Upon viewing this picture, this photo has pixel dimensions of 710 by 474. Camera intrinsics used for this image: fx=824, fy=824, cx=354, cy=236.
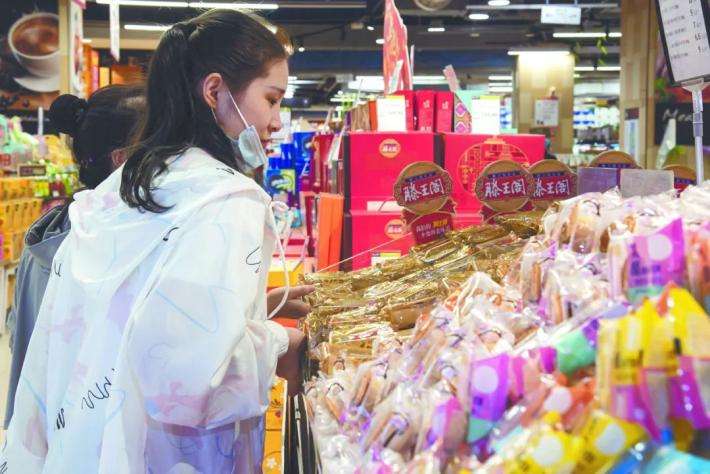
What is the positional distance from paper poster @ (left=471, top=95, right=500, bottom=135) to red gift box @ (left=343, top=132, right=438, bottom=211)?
0.53 metres

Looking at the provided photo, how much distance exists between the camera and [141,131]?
5.72ft

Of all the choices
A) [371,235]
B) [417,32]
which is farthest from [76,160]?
[417,32]

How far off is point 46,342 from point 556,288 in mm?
1072

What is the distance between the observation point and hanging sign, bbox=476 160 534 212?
8.06ft

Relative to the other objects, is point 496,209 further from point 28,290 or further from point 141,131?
point 28,290

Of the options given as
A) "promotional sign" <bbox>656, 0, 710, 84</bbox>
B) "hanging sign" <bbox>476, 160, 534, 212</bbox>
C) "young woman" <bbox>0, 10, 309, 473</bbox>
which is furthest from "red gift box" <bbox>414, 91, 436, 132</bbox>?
"young woman" <bbox>0, 10, 309, 473</bbox>

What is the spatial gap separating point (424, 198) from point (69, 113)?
3.67 ft

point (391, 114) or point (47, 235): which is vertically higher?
point (391, 114)

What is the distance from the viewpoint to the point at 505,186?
2.48 metres

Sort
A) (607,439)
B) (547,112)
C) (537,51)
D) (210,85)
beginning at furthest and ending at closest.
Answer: (537,51)
(547,112)
(210,85)
(607,439)

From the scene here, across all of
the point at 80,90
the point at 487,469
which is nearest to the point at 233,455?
the point at 487,469

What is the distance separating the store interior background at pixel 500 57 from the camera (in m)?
7.77

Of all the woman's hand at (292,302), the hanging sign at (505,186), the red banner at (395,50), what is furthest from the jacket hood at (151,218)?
the red banner at (395,50)

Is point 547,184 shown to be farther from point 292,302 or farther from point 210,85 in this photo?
point 210,85
